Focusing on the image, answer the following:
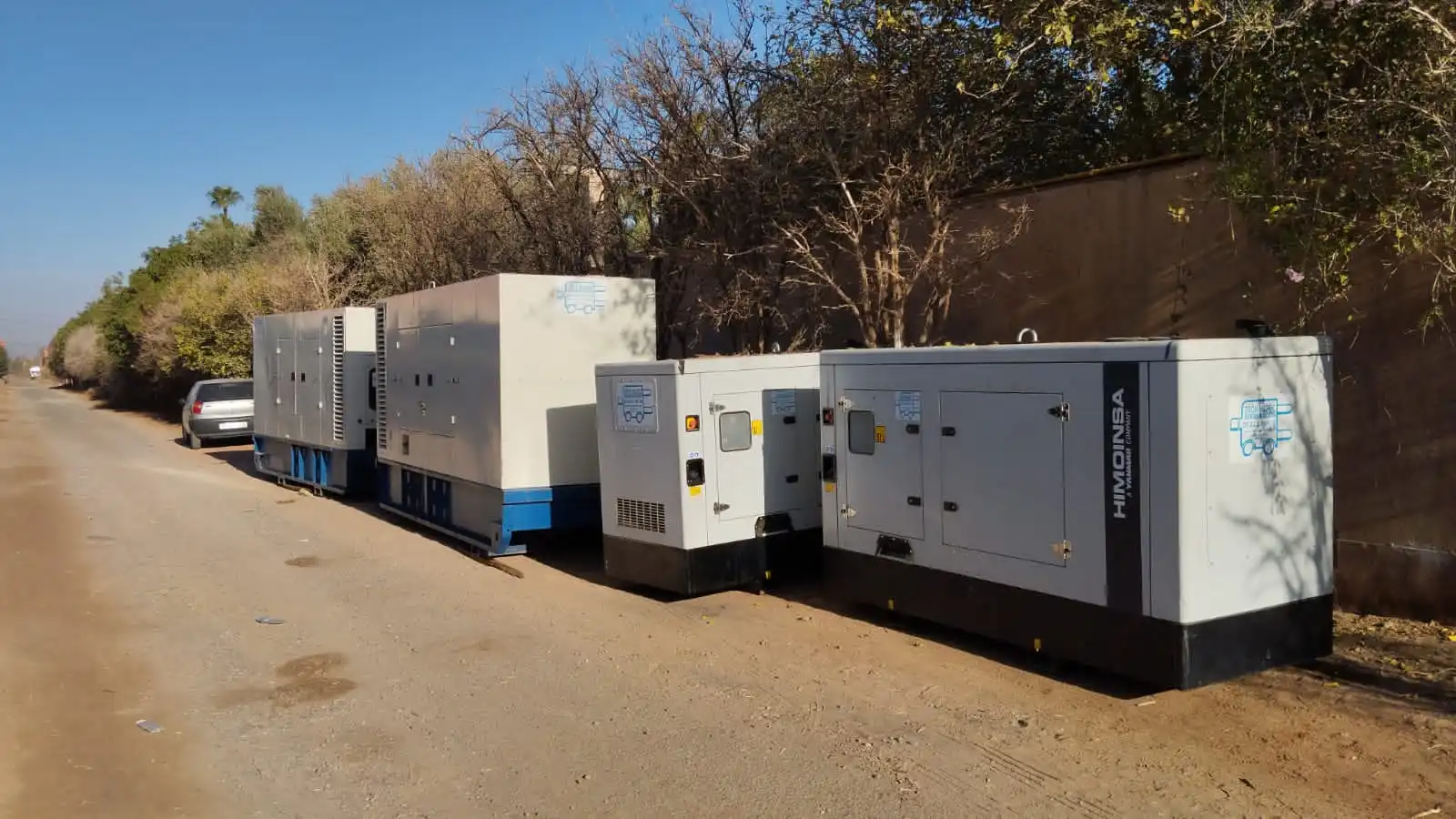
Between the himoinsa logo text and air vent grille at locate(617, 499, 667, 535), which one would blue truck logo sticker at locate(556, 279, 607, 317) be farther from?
the himoinsa logo text

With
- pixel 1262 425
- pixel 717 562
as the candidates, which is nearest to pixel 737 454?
pixel 717 562

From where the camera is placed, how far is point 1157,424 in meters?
5.96

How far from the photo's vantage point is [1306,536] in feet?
21.2

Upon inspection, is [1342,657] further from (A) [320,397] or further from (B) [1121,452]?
(A) [320,397]

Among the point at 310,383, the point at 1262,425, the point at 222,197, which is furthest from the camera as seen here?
the point at 222,197

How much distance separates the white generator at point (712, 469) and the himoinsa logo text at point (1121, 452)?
11.9 feet

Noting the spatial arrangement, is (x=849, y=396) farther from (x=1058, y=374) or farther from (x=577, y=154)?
(x=577, y=154)

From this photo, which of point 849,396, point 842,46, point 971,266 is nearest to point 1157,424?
point 849,396

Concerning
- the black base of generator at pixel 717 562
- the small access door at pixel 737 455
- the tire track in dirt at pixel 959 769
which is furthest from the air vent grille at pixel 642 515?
the tire track in dirt at pixel 959 769

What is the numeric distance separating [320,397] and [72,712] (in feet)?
35.4

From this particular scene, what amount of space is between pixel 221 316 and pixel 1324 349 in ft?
109

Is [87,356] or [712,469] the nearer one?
[712,469]

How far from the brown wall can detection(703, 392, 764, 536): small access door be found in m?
3.41

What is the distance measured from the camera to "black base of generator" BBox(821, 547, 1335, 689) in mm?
6020
